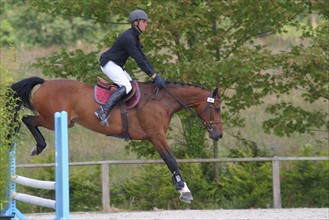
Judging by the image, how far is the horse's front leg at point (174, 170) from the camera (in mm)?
9547

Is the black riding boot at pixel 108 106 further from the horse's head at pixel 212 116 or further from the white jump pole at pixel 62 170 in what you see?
the white jump pole at pixel 62 170

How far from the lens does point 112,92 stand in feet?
32.4

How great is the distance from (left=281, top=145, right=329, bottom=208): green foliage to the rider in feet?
16.6

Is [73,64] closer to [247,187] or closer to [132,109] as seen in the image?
[247,187]

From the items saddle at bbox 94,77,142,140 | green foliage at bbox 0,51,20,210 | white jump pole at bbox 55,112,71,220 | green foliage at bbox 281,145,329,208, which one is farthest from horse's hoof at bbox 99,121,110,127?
green foliage at bbox 281,145,329,208

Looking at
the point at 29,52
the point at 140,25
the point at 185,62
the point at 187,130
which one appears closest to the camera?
the point at 140,25

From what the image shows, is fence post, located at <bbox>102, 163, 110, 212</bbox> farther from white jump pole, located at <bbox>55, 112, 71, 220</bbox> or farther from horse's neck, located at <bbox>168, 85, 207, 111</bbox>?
white jump pole, located at <bbox>55, 112, 71, 220</bbox>

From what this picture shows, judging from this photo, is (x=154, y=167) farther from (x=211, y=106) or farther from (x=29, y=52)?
(x=29, y=52)

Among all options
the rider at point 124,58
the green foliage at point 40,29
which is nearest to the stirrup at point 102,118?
the rider at point 124,58

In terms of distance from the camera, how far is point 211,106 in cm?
1002

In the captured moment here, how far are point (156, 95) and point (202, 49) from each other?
12.8 ft

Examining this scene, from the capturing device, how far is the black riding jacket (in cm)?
954

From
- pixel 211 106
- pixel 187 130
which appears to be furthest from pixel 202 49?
pixel 211 106

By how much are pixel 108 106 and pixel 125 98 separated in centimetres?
31
